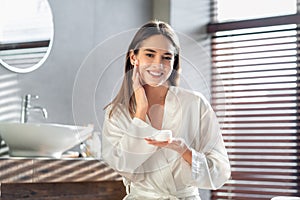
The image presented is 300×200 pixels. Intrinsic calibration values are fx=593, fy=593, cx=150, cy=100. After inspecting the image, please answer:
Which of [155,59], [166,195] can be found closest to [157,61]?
[155,59]

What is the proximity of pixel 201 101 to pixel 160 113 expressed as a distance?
15cm

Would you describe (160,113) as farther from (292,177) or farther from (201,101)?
(292,177)

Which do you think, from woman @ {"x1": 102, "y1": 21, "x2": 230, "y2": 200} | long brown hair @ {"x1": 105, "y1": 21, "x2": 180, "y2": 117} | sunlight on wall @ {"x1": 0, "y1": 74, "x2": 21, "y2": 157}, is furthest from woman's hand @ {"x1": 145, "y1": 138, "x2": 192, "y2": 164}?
sunlight on wall @ {"x1": 0, "y1": 74, "x2": 21, "y2": 157}

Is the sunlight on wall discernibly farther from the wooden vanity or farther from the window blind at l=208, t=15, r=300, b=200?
the window blind at l=208, t=15, r=300, b=200

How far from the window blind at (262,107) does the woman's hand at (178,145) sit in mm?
2505

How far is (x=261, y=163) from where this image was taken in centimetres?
448

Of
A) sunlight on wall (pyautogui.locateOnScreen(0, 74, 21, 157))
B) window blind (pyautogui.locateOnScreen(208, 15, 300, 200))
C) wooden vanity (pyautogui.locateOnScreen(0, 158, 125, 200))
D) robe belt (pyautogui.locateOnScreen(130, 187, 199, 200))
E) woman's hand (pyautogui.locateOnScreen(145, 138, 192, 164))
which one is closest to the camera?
woman's hand (pyautogui.locateOnScreen(145, 138, 192, 164))

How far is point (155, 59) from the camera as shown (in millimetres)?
1760

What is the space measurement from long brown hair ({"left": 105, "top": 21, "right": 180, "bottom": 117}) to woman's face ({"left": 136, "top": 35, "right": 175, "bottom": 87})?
0.02 m

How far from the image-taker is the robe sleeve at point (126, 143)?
5.83 ft

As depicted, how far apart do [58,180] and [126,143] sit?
1.53 metres

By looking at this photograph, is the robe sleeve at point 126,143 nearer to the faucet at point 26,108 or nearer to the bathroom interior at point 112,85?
the bathroom interior at point 112,85

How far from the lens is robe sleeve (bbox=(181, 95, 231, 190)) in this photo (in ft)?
6.00

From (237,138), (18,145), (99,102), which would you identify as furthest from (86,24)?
(99,102)
